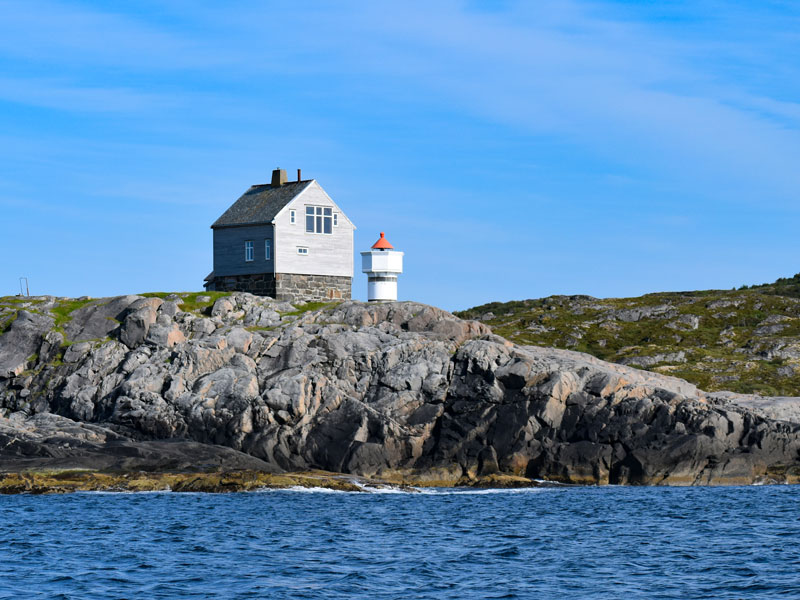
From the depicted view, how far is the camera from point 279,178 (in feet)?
222

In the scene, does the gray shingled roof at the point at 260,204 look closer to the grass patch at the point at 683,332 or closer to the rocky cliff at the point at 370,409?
the rocky cliff at the point at 370,409

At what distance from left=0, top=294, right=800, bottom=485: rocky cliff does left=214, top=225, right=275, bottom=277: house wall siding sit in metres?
8.52

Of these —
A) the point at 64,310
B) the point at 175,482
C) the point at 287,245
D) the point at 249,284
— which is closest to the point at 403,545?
the point at 175,482

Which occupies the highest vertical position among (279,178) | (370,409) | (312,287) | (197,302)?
(279,178)

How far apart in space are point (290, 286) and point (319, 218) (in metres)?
4.96

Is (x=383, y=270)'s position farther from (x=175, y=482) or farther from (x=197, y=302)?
(x=175, y=482)

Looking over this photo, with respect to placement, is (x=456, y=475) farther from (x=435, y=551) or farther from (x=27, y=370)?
(x=27, y=370)

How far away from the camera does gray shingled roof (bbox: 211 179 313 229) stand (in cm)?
6435

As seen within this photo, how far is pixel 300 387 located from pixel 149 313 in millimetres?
11870

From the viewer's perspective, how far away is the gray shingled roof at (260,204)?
6435 centimetres

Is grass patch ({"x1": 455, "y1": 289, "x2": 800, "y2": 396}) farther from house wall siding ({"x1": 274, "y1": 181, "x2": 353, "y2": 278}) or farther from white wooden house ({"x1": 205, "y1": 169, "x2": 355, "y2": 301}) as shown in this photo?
white wooden house ({"x1": 205, "y1": 169, "x2": 355, "y2": 301})

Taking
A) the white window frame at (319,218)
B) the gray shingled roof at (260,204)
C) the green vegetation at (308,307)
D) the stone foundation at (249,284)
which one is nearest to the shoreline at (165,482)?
the green vegetation at (308,307)

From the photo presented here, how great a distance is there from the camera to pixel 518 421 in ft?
157

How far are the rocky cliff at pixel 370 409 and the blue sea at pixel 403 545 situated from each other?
11.6 feet
